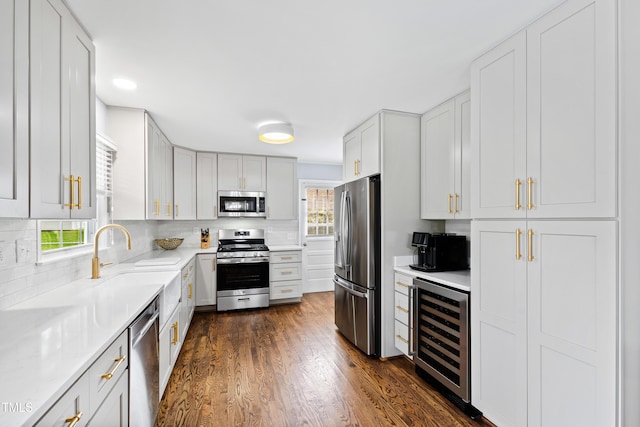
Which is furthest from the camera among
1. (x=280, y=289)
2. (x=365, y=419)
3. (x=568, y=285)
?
(x=280, y=289)

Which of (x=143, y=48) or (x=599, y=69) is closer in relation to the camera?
(x=599, y=69)

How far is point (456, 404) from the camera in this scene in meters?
2.18

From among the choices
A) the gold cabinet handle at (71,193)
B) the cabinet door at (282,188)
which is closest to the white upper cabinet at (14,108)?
the gold cabinet handle at (71,193)

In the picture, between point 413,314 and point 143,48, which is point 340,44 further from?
point 413,314

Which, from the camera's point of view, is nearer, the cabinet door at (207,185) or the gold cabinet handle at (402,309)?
the gold cabinet handle at (402,309)

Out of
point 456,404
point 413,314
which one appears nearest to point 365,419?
point 456,404

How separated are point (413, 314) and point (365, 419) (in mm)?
918

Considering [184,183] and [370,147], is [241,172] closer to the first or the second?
[184,183]

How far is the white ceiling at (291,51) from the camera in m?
1.50

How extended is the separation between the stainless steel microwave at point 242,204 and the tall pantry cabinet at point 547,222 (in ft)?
11.5

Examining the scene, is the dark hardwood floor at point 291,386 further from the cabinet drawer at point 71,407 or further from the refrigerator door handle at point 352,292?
the cabinet drawer at point 71,407

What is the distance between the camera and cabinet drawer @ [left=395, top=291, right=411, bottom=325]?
2.71 m

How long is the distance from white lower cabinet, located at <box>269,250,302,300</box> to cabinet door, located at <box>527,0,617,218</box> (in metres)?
3.59

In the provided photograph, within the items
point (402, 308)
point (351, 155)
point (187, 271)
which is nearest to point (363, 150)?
point (351, 155)
